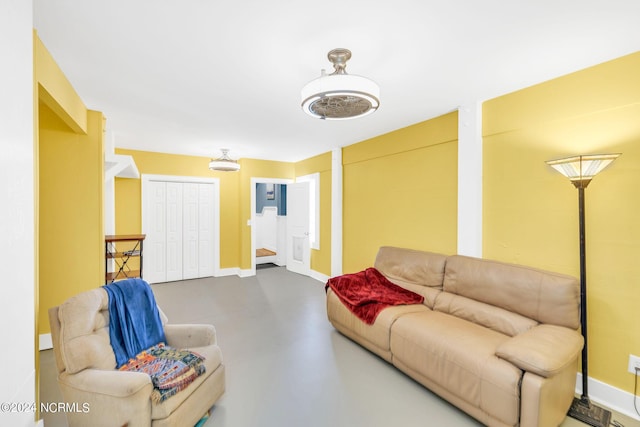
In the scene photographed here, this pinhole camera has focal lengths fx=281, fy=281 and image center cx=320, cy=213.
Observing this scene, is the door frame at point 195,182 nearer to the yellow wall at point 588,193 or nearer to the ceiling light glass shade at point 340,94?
the ceiling light glass shade at point 340,94

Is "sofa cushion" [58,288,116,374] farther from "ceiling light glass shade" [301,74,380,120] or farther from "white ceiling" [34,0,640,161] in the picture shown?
"ceiling light glass shade" [301,74,380,120]

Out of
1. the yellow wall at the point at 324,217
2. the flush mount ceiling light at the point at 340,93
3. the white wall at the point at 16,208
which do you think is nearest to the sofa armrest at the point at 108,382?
the white wall at the point at 16,208

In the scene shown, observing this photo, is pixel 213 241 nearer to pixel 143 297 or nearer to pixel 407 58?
pixel 143 297

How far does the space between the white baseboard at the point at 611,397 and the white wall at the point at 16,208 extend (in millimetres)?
3435

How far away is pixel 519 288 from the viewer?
223cm

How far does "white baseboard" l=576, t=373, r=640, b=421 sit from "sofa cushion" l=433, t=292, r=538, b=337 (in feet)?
2.03

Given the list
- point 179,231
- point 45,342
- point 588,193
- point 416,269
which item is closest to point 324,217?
point 416,269

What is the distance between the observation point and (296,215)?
593 centimetres

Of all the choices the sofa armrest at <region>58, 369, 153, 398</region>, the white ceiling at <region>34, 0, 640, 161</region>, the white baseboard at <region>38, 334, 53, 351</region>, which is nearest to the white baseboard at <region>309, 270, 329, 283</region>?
the white ceiling at <region>34, 0, 640, 161</region>

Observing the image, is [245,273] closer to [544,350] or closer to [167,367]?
[167,367]

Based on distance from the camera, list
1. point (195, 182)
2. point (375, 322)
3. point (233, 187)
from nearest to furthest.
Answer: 1. point (375, 322)
2. point (195, 182)
3. point (233, 187)

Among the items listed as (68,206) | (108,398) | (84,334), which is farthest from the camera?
(68,206)

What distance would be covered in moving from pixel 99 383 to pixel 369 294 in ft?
7.34

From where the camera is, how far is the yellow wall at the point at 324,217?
5.15 meters
